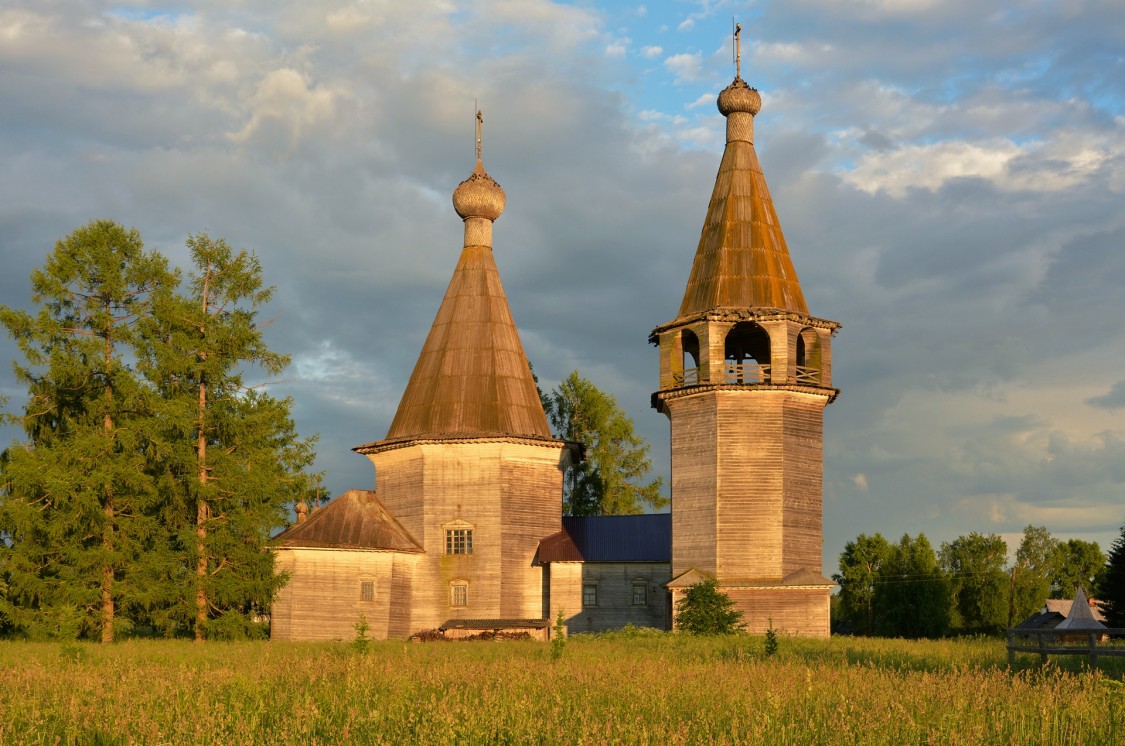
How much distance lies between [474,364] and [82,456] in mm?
13725

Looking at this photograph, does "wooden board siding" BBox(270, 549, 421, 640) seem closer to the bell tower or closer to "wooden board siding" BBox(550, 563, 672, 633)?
"wooden board siding" BBox(550, 563, 672, 633)

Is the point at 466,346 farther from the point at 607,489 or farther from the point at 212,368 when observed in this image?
the point at 607,489

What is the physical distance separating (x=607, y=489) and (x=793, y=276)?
20.5 meters

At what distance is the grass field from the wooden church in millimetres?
16466

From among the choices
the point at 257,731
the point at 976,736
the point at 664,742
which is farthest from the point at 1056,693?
the point at 257,731

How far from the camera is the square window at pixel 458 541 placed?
38562mm

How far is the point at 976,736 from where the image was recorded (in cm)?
933

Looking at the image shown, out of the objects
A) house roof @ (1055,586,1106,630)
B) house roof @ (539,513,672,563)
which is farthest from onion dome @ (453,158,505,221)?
house roof @ (1055,586,1106,630)

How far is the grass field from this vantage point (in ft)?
32.0

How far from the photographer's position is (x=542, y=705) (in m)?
11.5

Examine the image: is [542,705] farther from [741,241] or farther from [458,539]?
[458,539]

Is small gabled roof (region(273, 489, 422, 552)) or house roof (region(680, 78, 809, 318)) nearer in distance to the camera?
house roof (region(680, 78, 809, 318))

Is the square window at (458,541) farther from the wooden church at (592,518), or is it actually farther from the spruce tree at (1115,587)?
the spruce tree at (1115,587)

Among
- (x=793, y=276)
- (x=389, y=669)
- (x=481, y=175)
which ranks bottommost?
(x=389, y=669)
